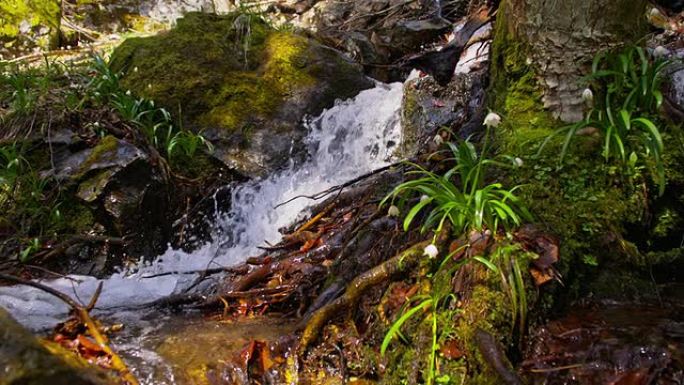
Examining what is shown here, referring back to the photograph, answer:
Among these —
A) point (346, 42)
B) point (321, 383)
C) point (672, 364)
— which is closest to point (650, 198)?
point (672, 364)

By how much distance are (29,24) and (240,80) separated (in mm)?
7633

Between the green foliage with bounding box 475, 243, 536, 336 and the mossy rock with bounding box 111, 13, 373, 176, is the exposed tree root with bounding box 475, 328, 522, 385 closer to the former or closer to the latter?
the green foliage with bounding box 475, 243, 536, 336

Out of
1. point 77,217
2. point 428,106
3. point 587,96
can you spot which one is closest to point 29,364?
point 587,96

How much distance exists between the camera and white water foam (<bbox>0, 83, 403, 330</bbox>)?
3789 millimetres

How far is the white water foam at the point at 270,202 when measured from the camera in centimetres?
379

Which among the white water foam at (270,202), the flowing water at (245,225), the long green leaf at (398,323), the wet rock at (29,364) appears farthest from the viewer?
the white water foam at (270,202)

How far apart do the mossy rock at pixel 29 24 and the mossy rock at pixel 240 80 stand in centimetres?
555

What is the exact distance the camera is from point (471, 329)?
199 centimetres

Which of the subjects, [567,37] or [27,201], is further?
[27,201]

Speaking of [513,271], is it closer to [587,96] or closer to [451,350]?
[451,350]

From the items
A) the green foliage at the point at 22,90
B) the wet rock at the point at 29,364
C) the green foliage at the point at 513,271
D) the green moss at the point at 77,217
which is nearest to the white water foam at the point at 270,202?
the green moss at the point at 77,217

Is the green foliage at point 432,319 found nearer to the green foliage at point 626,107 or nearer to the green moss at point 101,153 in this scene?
the green foliage at point 626,107

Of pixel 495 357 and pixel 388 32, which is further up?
pixel 388 32

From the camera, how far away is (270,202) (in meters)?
5.40
